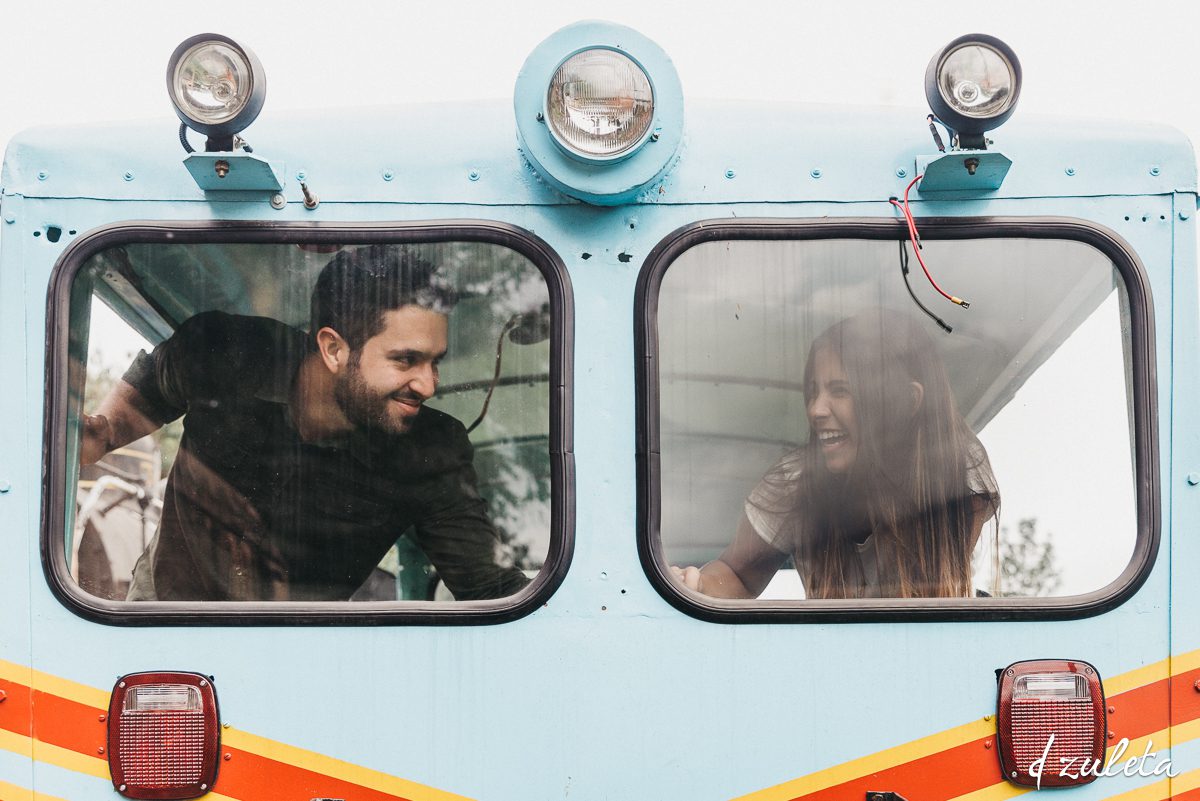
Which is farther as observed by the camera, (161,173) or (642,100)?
(161,173)

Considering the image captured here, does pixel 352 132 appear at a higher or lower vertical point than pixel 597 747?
higher

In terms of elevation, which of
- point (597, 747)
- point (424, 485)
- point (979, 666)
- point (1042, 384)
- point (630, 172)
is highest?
point (630, 172)

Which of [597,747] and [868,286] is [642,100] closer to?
[868,286]

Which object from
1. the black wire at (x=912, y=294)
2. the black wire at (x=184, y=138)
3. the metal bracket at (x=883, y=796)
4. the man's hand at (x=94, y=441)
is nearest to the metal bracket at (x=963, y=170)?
the black wire at (x=912, y=294)

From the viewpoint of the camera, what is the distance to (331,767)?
2283 millimetres

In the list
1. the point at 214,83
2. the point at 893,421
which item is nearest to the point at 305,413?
the point at 214,83

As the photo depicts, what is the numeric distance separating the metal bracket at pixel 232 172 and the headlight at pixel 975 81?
139 cm

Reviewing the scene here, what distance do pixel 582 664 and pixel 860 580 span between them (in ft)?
2.01

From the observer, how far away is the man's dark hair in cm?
244

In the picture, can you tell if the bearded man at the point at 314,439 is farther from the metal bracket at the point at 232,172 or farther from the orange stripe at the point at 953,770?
the orange stripe at the point at 953,770

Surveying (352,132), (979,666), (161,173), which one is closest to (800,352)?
(979,666)

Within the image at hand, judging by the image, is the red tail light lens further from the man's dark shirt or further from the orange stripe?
the orange stripe

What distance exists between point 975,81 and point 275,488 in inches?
66.6

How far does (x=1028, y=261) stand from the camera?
2439 millimetres
